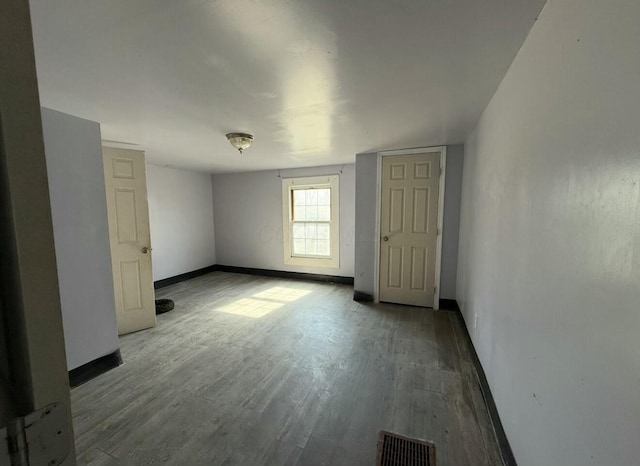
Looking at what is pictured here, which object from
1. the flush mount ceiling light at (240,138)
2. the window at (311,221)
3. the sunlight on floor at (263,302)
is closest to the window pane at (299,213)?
the window at (311,221)

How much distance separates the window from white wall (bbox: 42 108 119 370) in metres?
3.06

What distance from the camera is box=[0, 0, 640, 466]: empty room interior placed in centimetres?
64

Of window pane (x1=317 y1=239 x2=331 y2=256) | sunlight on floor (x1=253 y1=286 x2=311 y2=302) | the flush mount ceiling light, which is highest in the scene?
the flush mount ceiling light

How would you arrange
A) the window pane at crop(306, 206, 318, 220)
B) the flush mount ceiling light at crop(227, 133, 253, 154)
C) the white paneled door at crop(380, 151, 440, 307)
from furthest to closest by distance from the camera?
the window pane at crop(306, 206, 318, 220) → the white paneled door at crop(380, 151, 440, 307) → the flush mount ceiling light at crop(227, 133, 253, 154)

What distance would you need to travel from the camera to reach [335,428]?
1.70 metres

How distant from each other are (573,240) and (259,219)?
4.96 meters

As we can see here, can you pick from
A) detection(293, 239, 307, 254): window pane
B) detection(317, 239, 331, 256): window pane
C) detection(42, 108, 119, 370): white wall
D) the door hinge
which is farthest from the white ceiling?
detection(293, 239, 307, 254): window pane

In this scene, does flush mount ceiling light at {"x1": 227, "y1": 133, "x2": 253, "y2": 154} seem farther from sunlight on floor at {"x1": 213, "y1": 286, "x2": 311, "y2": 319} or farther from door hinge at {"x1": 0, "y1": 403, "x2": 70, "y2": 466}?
door hinge at {"x1": 0, "y1": 403, "x2": 70, "y2": 466}

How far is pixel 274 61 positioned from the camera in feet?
4.60

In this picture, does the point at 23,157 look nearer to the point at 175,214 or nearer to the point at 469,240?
the point at 469,240

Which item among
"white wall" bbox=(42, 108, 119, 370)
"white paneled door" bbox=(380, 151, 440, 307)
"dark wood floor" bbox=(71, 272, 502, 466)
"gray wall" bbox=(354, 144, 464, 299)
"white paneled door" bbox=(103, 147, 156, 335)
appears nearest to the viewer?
"dark wood floor" bbox=(71, 272, 502, 466)

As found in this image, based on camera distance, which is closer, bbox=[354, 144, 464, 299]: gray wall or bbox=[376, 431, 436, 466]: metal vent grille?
bbox=[376, 431, 436, 466]: metal vent grille

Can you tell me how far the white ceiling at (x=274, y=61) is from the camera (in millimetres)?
1067

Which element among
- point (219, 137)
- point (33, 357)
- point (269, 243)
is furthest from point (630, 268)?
point (269, 243)
